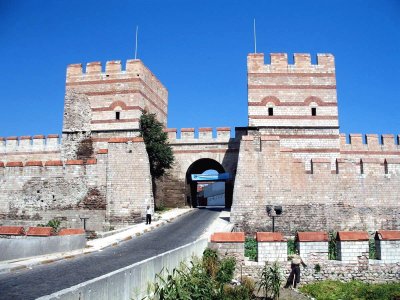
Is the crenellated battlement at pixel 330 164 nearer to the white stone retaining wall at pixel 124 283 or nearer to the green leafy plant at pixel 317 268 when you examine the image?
the green leafy plant at pixel 317 268

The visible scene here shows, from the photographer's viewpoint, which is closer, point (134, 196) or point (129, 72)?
point (134, 196)

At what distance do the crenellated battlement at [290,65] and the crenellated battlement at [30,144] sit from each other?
41.8ft

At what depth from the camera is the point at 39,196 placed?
1788cm

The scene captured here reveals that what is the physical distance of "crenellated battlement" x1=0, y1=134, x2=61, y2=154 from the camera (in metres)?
23.9

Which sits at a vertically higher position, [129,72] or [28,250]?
[129,72]

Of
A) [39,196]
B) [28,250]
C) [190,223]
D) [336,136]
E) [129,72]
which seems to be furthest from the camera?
[129,72]

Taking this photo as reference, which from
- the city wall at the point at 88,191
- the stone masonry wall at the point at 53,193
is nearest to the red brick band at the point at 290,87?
the city wall at the point at 88,191

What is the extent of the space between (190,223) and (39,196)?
7247mm

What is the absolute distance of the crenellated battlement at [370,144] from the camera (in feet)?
73.3

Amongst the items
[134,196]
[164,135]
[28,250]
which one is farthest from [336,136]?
[28,250]

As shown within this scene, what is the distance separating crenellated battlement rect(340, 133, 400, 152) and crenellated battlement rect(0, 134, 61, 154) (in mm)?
17360

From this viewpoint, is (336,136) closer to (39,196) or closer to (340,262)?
(340,262)

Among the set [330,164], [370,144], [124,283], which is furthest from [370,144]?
[124,283]

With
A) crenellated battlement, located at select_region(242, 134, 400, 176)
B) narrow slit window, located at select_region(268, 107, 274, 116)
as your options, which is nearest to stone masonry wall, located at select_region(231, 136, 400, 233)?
crenellated battlement, located at select_region(242, 134, 400, 176)
